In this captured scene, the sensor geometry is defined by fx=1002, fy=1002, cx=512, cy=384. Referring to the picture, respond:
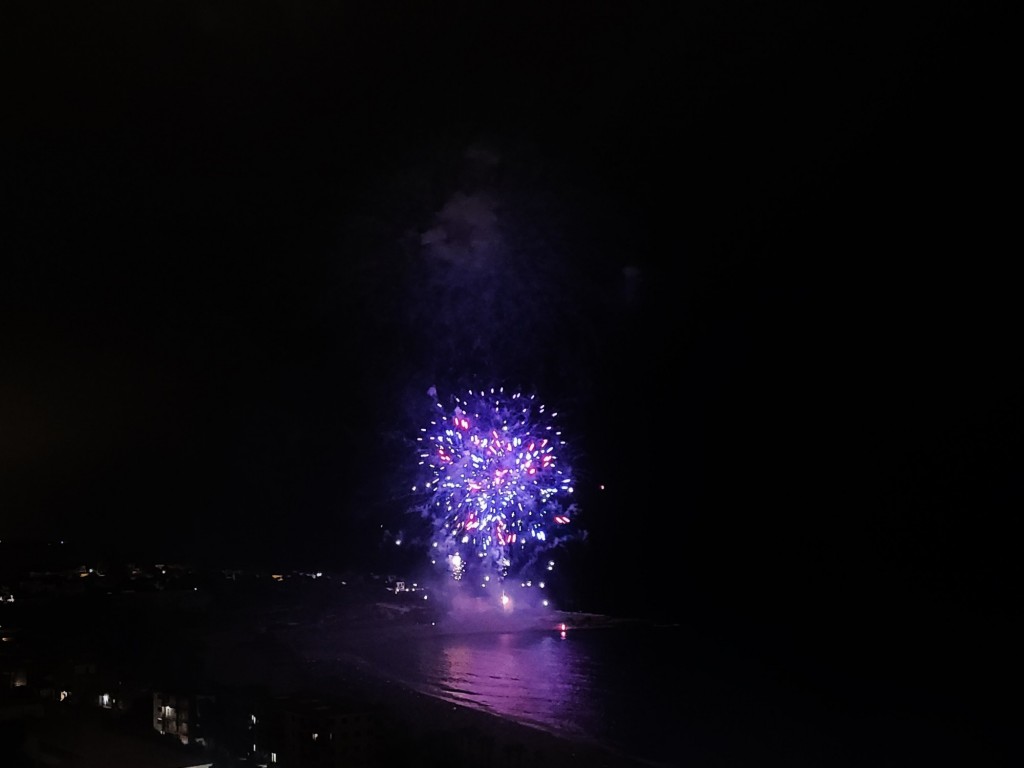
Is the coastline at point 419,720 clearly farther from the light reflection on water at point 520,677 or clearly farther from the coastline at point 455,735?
the light reflection on water at point 520,677

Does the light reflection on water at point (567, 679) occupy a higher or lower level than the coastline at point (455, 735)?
higher

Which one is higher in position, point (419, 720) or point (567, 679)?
point (567, 679)

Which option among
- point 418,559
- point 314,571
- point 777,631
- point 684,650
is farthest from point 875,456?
point 314,571

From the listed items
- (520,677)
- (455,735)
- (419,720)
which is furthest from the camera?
(520,677)

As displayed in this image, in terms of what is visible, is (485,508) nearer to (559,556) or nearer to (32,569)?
(32,569)

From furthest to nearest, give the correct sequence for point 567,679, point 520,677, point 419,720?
point 567,679, point 520,677, point 419,720

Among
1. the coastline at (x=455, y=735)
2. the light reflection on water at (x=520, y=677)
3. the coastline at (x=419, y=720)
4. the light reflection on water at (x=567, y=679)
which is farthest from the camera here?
the light reflection on water at (x=520, y=677)

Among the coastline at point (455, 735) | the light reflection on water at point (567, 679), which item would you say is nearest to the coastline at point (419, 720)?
the coastline at point (455, 735)

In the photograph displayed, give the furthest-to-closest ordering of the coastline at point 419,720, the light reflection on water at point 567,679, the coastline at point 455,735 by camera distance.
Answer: the light reflection on water at point 567,679 → the coastline at point 419,720 → the coastline at point 455,735

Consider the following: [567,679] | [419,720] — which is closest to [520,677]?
[567,679]

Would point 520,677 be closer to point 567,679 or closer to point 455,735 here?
point 567,679

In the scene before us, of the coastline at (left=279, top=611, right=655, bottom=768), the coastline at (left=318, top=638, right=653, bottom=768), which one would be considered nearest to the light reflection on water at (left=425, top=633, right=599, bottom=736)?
the coastline at (left=279, top=611, right=655, bottom=768)
